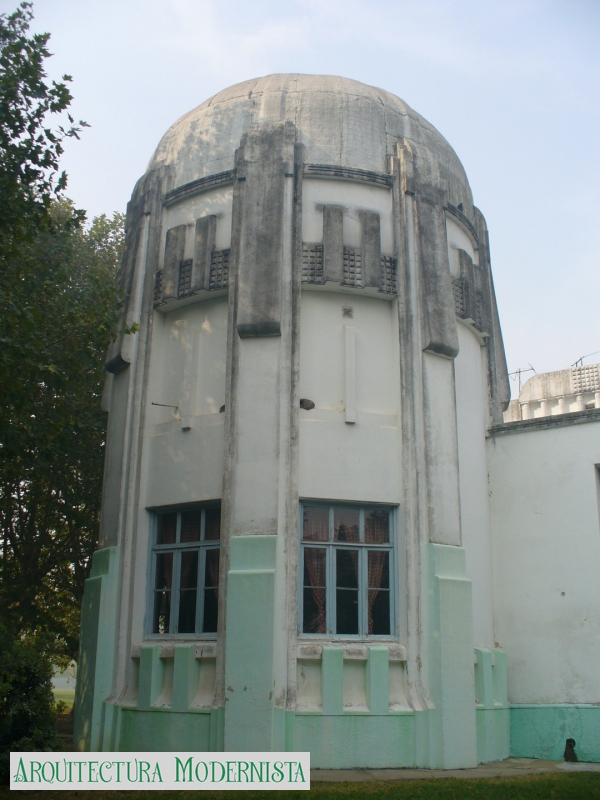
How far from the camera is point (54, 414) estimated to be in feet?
55.1

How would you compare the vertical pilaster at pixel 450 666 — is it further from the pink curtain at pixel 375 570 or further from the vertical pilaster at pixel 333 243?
the vertical pilaster at pixel 333 243

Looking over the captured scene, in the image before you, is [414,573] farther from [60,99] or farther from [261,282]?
[60,99]

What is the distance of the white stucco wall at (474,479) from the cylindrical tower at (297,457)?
0.06 metres

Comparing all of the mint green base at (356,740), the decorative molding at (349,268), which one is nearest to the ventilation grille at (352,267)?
the decorative molding at (349,268)

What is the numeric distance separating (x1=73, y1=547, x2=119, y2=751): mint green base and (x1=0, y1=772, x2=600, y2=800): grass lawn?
3268mm

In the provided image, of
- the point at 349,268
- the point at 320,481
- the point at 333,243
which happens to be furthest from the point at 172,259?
the point at 320,481

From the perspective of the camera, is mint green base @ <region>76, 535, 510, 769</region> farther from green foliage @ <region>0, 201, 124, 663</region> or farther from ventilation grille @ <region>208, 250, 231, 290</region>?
ventilation grille @ <region>208, 250, 231, 290</region>

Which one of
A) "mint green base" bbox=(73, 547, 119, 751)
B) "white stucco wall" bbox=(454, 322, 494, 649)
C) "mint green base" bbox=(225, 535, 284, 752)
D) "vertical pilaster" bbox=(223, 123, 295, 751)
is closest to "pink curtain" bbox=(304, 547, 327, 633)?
"vertical pilaster" bbox=(223, 123, 295, 751)

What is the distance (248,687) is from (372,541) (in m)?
2.94

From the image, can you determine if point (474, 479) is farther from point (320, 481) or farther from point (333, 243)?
point (333, 243)

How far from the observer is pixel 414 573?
43.2 feet

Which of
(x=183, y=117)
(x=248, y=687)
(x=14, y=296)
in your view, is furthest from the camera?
(x=183, y=117)

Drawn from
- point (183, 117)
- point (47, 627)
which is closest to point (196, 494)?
point (183, 117)

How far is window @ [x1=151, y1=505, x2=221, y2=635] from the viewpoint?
13.4 metres
